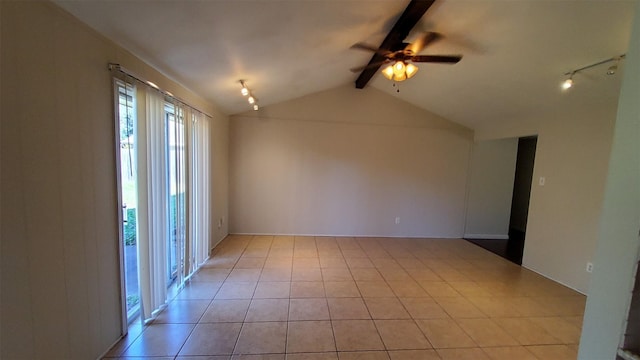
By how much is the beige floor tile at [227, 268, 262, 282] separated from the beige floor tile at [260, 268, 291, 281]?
8cm

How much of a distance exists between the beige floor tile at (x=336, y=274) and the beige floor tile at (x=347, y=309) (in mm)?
498

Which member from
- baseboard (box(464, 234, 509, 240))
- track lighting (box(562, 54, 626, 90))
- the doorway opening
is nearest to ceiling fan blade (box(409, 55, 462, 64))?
track lighting (box(562, 54, 626, 90))

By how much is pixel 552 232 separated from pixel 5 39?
544 cm

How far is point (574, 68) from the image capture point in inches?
104

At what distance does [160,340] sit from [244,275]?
1.24 meters

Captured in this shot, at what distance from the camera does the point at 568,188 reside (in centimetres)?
340

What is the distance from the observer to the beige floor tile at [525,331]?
2.26m

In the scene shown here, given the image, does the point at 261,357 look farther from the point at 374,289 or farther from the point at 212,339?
the point at 374,289

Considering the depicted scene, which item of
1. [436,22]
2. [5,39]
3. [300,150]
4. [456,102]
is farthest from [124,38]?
[456,102]

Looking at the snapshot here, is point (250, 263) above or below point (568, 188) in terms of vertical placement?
below

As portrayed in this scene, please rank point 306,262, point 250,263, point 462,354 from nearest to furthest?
point 462,354
point 250,263
point 306,262

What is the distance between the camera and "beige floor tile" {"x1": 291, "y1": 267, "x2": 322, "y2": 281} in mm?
3246

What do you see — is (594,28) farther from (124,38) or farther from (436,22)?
(124,38)

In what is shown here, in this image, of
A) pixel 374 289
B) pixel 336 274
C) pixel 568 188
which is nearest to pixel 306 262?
pixel 336 274
